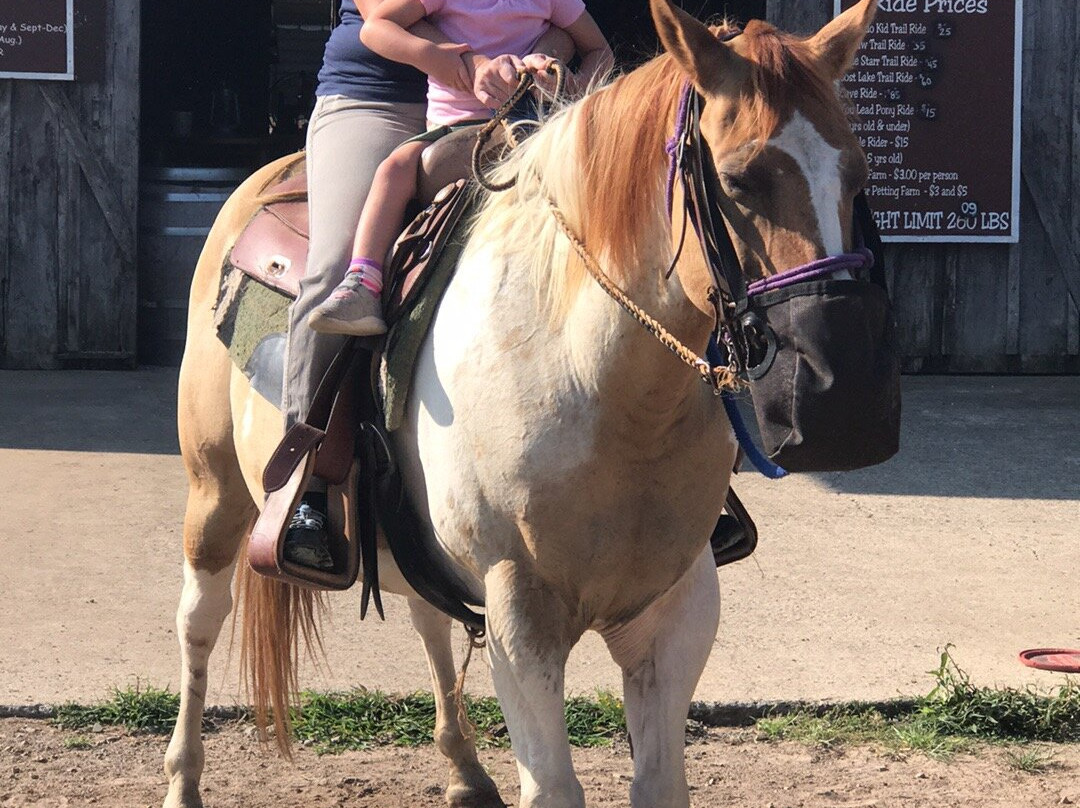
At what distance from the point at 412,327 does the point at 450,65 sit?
1.86 feet

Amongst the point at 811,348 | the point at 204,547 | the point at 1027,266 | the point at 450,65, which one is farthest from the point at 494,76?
the point at 1027,266

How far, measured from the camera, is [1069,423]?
25.8 feet

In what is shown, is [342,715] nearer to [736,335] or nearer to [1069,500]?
[736,335]

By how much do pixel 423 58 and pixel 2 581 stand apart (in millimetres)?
2969

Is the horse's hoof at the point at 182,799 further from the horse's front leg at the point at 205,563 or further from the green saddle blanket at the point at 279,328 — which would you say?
the green saddle blanket at the point at 279,328


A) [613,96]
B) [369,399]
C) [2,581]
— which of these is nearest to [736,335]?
[613,96]

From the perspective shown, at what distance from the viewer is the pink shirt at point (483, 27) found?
3.06 metres

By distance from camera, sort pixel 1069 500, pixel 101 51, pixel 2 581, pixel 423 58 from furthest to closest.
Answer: pixel 101 51, pixel 1069 500, pixel 2 581, pixel 423 58

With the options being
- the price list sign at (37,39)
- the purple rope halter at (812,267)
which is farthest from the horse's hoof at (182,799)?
the price list sign at (37,39)

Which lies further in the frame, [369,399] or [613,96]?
[369,399]

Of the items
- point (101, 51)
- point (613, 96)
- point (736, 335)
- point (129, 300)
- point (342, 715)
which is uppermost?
point (101, 51)

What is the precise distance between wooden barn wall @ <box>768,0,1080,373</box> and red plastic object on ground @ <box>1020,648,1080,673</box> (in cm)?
522

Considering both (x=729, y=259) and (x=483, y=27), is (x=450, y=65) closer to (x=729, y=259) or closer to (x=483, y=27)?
(x=483, y=27)

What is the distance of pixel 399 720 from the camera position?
4066mm
